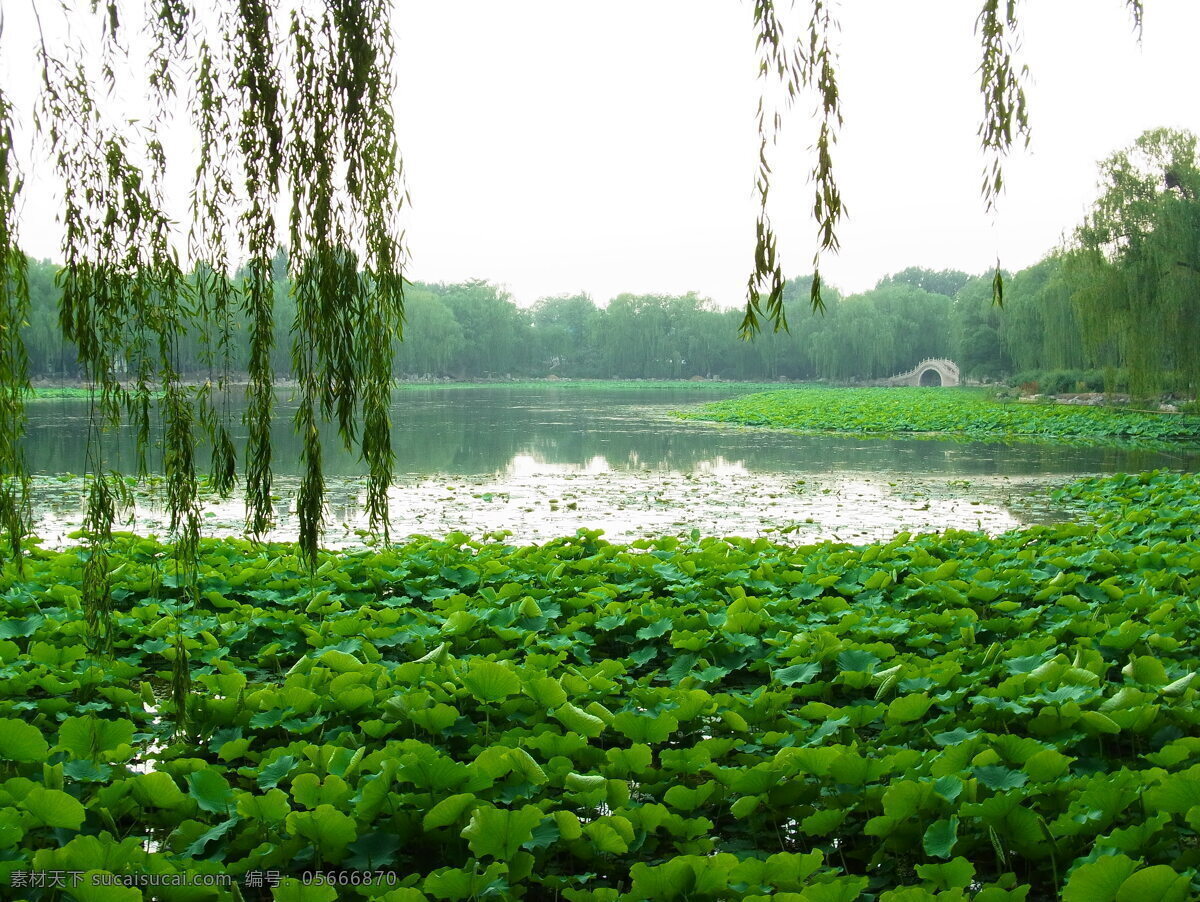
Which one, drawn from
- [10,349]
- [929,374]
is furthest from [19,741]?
[929,374]

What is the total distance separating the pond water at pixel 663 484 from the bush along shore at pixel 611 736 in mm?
829

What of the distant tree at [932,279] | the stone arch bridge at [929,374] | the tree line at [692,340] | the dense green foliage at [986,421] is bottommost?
the dense green foliage at [986,421]

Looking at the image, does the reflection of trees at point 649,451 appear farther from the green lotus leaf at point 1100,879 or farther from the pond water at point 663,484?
the green lotus leaf at point 1100,879

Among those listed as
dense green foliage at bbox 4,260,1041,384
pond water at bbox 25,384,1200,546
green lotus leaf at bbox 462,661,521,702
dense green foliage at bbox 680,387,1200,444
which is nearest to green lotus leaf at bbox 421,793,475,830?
green lotus leaf at bbox 462,661,521,702

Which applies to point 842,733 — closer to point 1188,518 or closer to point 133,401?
point 133,401

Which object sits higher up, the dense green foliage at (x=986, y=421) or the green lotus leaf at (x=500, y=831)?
the dense green foliage at (x=986, y=421)

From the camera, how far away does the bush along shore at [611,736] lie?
5.65ft

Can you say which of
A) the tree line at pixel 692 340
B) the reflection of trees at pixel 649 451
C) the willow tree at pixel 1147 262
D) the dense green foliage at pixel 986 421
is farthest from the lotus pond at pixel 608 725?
the tree line at pixel 692 340

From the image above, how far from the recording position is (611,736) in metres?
2.61

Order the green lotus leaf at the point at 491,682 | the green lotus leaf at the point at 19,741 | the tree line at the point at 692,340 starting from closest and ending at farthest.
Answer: the green lotus leaf at the point at 19,741
the green lotus leaf at the point at 491,682
the tree line at the point at 692,340

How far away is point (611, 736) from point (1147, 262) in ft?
46.7

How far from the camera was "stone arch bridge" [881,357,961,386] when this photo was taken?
49.4 m

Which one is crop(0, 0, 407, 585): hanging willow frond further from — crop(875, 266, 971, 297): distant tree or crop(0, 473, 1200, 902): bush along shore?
crop(875, 266, 971, 297): distant tree

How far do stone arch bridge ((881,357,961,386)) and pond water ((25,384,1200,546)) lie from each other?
36187mm
